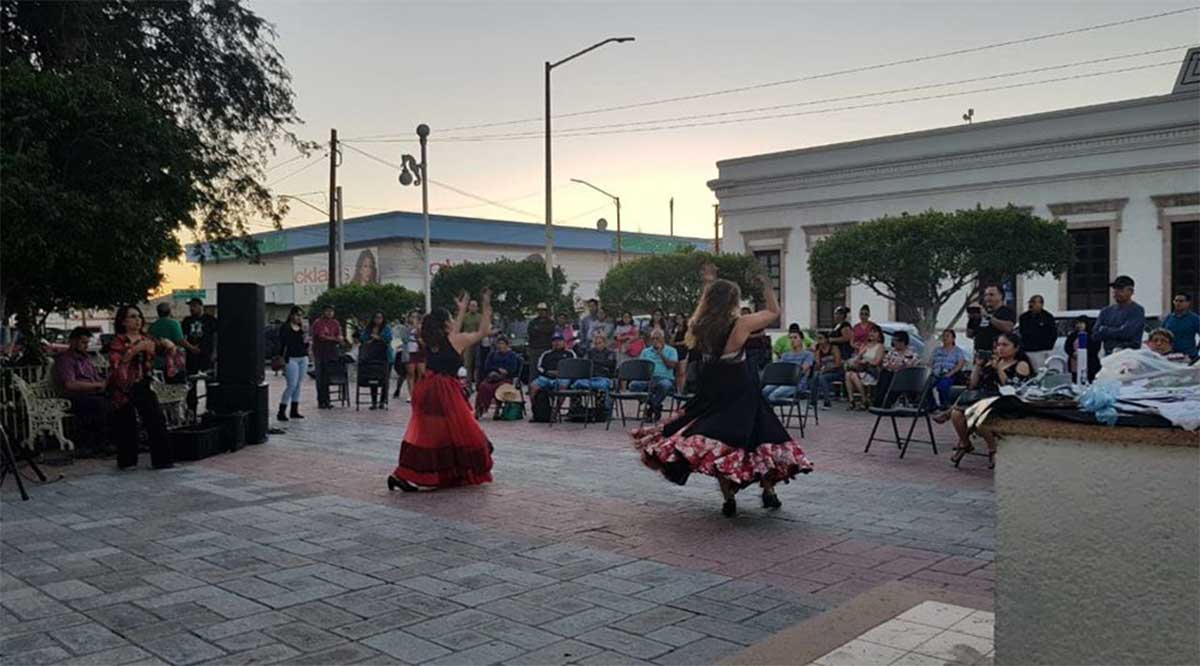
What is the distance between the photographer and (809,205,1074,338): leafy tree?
70.3ft

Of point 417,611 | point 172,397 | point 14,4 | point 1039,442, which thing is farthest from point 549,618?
point 14,4

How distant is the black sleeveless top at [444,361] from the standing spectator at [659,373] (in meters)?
5.11

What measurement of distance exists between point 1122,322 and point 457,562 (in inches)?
360

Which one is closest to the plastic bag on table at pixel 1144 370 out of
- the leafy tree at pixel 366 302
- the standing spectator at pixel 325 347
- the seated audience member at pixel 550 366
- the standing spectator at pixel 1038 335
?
the standing spectator at pixel 1038 335

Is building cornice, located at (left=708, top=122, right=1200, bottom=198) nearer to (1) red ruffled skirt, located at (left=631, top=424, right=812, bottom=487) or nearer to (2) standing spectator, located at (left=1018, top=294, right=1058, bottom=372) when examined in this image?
(2) standing spectator, located at (left=1018, top=294, right=1058, bottom=372)

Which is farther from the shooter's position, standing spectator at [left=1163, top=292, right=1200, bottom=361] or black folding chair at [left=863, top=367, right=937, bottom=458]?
standing spectator at [left=1163, top=292, right=1200, bottom=361]

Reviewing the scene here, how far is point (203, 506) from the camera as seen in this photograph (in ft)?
24.1

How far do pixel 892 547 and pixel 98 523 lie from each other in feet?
18.1

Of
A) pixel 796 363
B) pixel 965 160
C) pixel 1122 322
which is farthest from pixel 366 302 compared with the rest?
pixel 1122 322

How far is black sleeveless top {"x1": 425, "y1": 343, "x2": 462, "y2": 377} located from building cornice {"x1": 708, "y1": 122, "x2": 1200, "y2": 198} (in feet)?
80.6

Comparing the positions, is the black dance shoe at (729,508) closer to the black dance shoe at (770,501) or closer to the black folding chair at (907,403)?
the black dance shoe at (770,501)

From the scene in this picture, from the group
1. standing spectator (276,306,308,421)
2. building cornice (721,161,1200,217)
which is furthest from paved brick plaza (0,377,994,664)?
building cornice (721,161,1200,217)

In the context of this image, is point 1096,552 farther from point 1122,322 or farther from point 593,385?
point 593,385

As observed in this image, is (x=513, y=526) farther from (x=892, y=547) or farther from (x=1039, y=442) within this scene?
(x=1039, y=442)
